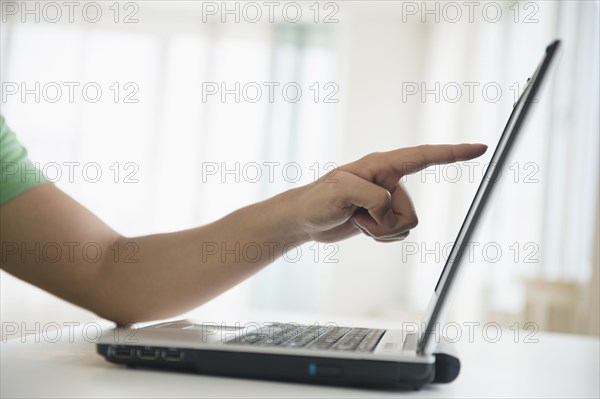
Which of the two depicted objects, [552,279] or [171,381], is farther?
[552,279]

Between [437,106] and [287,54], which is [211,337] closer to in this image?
[437,106]

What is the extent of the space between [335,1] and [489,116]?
1663 millimetres

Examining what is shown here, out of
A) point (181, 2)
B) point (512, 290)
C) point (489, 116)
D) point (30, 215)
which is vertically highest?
point (181, 2)

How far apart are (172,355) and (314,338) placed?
0.14m

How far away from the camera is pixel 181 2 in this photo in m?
5.09

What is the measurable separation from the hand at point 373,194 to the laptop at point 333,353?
14 cm

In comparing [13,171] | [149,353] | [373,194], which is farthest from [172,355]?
[13,171]

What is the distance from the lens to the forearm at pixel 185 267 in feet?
2.85

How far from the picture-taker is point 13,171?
3.14 feet

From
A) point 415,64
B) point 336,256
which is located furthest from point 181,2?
point 336,256

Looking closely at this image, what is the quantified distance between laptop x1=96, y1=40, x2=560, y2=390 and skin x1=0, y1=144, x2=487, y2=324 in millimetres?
204

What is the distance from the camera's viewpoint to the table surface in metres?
0.51

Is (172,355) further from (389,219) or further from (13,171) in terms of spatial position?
(13,171)

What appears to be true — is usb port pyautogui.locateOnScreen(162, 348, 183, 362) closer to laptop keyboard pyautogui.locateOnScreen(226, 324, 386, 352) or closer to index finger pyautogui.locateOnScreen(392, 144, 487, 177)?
laptop keyboard pyautogui.locateOnScreen(226, 324, 386, 352)
